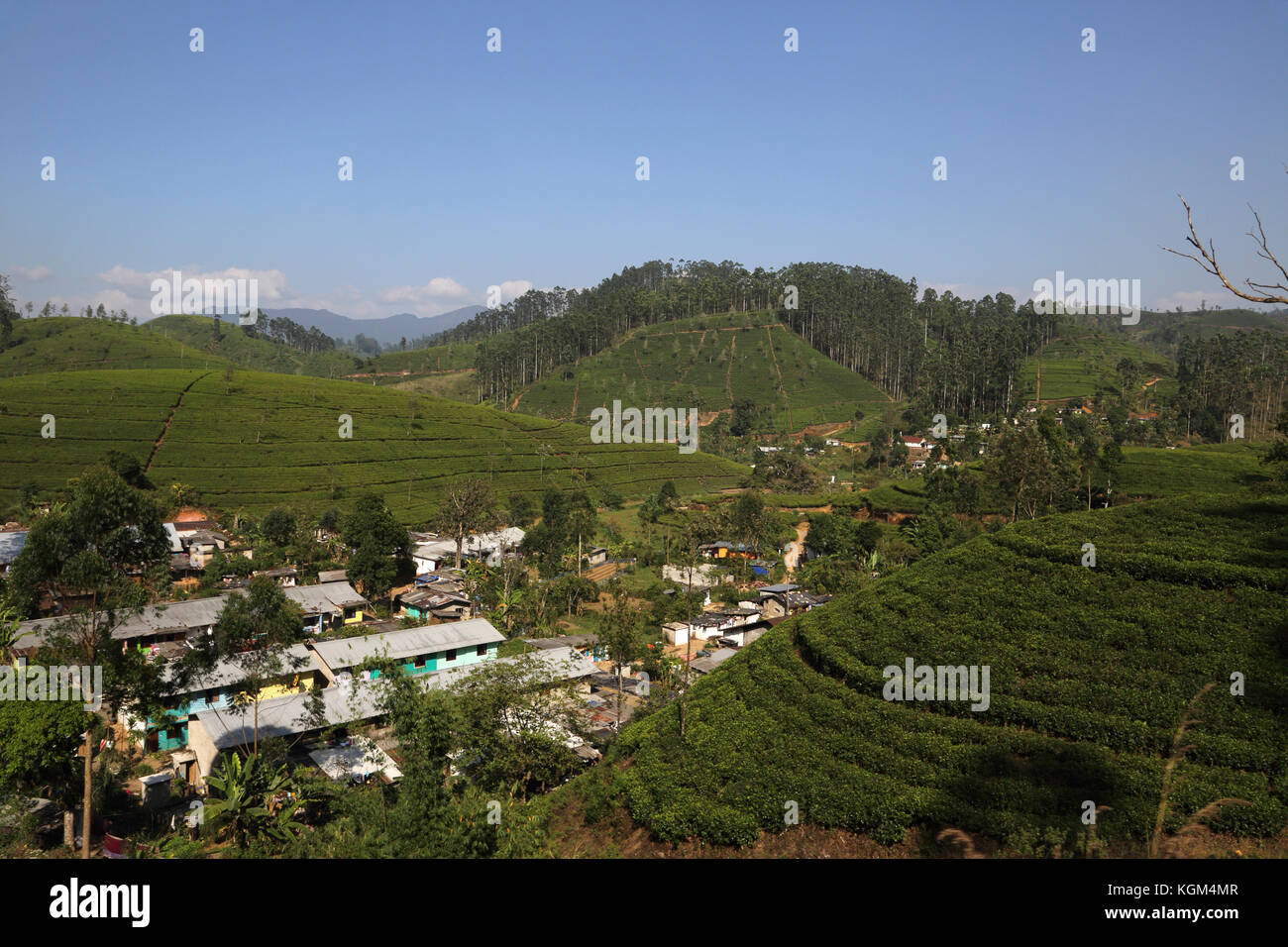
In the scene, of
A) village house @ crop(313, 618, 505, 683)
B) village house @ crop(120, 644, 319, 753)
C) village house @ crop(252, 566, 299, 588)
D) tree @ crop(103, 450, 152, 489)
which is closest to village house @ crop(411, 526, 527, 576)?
village house @ crop(252, 566, 299, 588)

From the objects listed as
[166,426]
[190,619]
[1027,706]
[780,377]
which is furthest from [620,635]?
[780,377]

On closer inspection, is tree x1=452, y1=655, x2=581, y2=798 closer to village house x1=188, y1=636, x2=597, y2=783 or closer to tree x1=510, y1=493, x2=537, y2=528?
village house x1=188, y1=636, x2=597, y2=783

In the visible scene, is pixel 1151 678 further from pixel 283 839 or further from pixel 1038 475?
pixel 1038 475

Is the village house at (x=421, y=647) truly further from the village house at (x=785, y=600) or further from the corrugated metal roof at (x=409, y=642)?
the village house at (x=785, y=600)

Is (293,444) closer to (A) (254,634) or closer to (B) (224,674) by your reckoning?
(B) (224,674)

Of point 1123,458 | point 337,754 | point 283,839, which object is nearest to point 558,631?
point 337,754

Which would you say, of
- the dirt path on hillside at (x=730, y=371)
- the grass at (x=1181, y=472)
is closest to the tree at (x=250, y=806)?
the grass at (x=1181, y=472)
